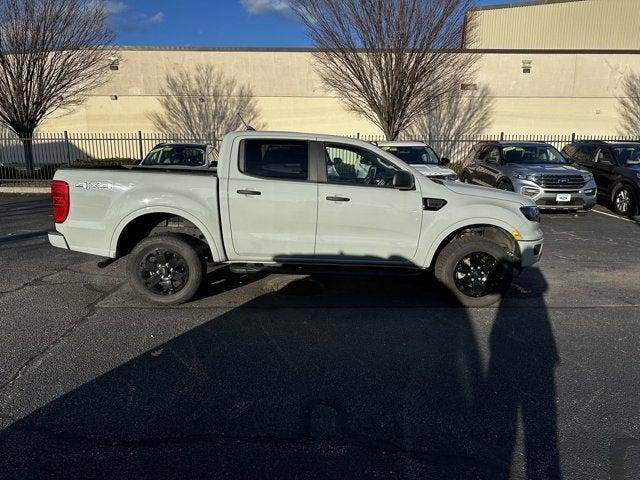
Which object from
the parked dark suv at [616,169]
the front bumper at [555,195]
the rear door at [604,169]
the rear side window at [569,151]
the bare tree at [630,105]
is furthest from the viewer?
the bare tree at [630,105]

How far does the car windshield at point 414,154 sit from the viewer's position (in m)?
12.2

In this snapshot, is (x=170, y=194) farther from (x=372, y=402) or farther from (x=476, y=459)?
(x=476, y=459)

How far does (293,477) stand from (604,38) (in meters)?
36.0

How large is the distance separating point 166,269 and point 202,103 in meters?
19.9

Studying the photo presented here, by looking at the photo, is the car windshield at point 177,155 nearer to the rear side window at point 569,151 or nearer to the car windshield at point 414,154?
the car windshield at point 414,154

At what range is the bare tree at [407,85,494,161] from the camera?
23297mm

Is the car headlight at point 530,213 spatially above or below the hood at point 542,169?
below

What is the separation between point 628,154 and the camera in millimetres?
12203

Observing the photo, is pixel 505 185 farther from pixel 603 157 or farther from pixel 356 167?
pixel 356 167

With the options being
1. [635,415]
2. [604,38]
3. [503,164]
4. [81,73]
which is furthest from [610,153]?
[604,38]

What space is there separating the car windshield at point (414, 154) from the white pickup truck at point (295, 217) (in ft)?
23.1

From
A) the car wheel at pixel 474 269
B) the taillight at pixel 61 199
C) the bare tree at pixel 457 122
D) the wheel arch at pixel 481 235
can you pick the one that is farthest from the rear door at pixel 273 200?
the bare tree at pixel 457 122

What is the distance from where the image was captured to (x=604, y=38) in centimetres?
3002

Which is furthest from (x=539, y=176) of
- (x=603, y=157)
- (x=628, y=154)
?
(x=628, y=154)
